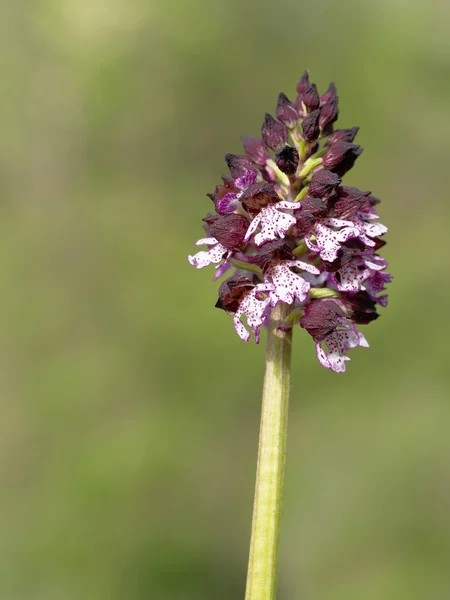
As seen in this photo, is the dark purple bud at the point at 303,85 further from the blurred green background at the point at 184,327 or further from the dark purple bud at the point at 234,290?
the blurred green background at the point at 184,327

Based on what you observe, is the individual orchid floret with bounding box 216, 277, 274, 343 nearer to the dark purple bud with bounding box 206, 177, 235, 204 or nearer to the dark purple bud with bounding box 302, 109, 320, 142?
the dark purple bud with bounding box 206, 177, 235, 204

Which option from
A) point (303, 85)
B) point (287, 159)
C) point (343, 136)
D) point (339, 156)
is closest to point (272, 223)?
point (287, 159)

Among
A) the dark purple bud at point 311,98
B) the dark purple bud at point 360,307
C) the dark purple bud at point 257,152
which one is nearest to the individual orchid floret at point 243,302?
the dark purple bud at point 360,307

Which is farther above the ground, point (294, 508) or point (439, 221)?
point (439, 221)

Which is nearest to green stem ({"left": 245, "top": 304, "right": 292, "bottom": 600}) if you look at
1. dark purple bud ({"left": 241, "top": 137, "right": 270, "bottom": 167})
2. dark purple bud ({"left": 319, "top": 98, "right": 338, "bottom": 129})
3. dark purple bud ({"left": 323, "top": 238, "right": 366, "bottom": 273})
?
dark purple bud ({"left": 323, "top": 238, "right": 366, "bottom": 273})

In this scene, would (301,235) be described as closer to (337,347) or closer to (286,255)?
(286,255)

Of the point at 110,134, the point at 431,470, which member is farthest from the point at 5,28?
the point at 431,470

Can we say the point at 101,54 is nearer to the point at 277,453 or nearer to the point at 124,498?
the point at 124,498
